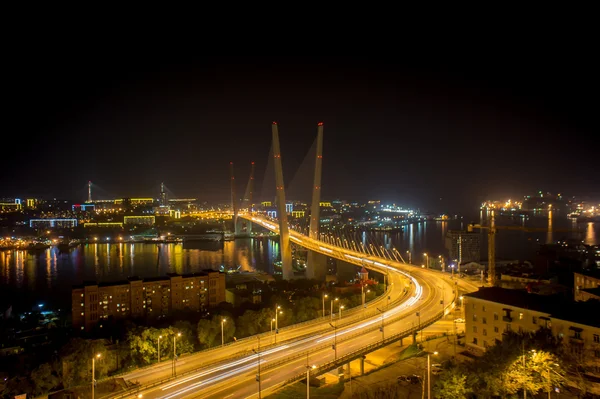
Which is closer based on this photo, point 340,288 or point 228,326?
point 228,326

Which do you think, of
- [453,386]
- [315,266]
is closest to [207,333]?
[453,386]

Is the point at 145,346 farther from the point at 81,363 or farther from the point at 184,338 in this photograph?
the point at 81,363

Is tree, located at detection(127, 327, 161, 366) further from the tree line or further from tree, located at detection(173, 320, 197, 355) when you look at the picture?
tree, located at detection(173, 320, 197, 355)

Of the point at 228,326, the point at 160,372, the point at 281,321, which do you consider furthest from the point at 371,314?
the point at 160,372

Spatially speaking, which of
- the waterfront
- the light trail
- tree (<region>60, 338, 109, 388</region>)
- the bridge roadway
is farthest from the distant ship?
tree (<region>60, 338, 109, 388</region>)

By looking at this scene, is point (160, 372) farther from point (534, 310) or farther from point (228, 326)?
point (534, 310)

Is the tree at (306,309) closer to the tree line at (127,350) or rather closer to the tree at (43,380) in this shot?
the tree line at (127,350)
